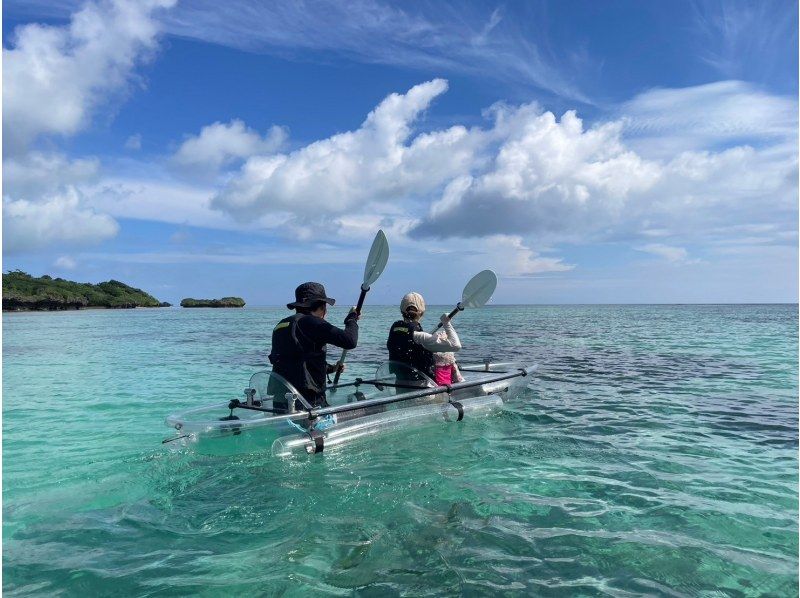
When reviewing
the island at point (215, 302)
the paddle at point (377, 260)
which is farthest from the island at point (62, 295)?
the paddle at point (377, 260)

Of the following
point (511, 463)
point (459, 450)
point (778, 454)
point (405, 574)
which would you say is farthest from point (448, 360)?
point (405, 574)

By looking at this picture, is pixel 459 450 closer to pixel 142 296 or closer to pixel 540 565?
pixel 540 565

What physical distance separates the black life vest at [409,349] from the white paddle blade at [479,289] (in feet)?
7.96

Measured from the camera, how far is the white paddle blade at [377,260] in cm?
1116

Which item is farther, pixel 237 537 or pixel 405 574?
pixel 237 537

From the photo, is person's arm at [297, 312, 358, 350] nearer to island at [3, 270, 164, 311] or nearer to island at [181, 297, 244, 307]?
island at [3, 270, 164, 311]

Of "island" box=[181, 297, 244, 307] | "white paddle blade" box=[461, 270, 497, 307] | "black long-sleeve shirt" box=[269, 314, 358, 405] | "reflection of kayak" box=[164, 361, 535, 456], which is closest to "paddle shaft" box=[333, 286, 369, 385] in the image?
"reflection of kayak" box=[164, 361, 535, 456]

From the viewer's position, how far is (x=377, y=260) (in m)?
11.2

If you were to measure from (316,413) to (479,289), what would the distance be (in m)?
5.56

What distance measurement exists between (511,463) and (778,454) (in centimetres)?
420

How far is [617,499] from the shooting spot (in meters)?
6.08

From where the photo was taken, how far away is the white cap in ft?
32.2

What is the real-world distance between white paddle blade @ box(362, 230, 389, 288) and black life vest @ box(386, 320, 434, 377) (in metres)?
1.66

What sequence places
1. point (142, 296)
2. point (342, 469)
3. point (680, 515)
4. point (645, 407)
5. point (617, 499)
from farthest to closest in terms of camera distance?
point (142, 296) < point (645, 407) < point (342, 469) < point (617, 499) < point (680, 515)
